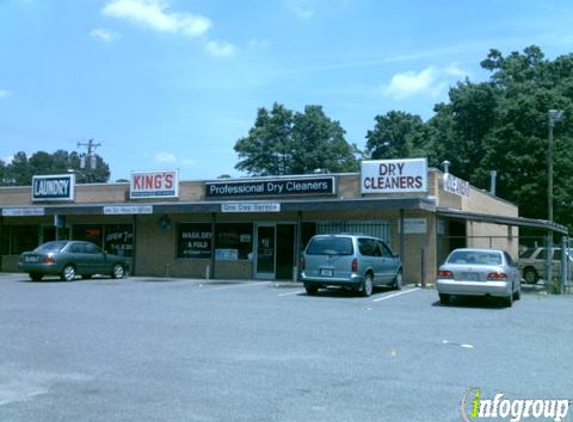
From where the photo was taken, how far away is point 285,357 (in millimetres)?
9016

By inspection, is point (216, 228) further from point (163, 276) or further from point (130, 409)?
point (130, 409)

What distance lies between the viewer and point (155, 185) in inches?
1128

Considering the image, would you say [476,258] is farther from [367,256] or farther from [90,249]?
[90,249]

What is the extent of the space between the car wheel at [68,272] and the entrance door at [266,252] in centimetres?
687

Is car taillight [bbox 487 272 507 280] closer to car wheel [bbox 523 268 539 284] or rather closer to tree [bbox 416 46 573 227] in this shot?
car wheel [bbox 523 268 539 284]

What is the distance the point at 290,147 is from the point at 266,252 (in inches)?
1663

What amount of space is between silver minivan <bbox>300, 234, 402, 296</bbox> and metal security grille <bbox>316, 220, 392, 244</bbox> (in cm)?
510

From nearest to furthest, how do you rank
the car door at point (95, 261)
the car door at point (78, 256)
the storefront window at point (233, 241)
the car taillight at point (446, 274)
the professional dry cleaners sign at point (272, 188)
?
the car taillight at point (446, 274), the car door at point (78, 256), the car door at point (95, 261), the professional dry cleaners sign at point (272, 188), the storefront window at point (233, 241)

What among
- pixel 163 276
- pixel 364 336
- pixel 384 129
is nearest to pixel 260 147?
pixel 384 129

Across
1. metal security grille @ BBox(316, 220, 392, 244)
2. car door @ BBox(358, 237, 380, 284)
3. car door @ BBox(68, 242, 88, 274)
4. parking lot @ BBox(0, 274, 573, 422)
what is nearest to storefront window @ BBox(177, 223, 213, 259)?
car door @ BBox(68, 242, 88, 274)

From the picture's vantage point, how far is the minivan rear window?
1806 cm

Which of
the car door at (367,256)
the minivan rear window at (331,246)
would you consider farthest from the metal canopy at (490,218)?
the minivan rear window at (331,246)

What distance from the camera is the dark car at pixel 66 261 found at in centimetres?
2300

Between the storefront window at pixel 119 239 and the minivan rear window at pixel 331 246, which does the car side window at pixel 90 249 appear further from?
the minivan rear window at pixel 331 246
